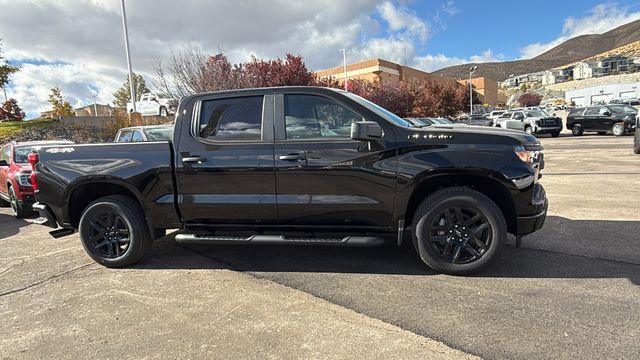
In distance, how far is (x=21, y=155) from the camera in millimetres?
8094

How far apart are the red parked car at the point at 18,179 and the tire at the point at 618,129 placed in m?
24.6

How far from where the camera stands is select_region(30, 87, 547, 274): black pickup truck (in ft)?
12.9

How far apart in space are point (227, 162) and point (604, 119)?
2432cm

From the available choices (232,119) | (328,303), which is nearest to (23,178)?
(232,119)

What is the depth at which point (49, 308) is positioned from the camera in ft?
12.4

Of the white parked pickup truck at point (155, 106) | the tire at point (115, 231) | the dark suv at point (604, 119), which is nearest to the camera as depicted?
the tire at point (115, 231)

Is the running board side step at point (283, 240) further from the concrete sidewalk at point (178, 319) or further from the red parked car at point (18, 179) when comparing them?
the red parked car at point (18, 179)

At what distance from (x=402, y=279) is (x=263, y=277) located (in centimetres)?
144

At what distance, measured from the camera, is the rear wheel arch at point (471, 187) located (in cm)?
400

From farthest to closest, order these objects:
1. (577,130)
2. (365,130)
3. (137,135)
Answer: (577,130), (137,135), (365,130)

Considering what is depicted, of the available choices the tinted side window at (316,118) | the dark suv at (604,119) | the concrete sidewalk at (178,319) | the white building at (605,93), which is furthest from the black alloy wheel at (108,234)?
the white building at (605,93)

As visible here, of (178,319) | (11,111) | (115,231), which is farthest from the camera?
(11,111)

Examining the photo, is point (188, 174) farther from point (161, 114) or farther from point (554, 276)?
point (161, 114)

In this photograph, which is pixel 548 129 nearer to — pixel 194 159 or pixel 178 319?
pixel 194 159
